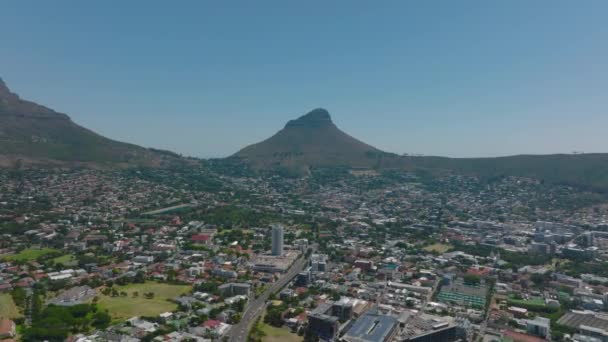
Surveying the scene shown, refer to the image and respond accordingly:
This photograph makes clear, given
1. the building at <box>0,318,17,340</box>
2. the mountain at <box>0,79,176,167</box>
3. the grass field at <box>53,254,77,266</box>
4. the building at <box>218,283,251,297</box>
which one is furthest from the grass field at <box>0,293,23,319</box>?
the mountain at <box>0,79,176,167</box>

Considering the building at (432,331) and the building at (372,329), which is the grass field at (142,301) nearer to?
the building at (372,329)

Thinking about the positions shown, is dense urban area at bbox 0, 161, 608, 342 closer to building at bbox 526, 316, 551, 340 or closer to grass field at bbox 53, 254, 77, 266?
building at bbox 526, 316, 551, 340

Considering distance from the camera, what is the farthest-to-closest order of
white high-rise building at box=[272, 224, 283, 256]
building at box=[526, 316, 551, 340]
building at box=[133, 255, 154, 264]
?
white high-rise building at box=[272, 224, 283, 256], building at box=[133, 255, 154, 264], building at box=[526, 316, 551, 340]

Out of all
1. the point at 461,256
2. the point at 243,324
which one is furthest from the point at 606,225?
the point at 243,324

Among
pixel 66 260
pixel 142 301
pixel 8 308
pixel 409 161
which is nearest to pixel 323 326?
pixel 142 301

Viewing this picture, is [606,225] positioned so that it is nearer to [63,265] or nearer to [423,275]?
[423,275]

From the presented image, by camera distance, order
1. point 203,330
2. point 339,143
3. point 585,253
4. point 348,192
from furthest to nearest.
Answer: point 339,143 < point 348,192 < point 585,253 < point 203,330

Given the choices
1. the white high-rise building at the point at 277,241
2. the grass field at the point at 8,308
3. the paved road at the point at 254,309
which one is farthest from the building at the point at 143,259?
the paved road at the point at 254,309
